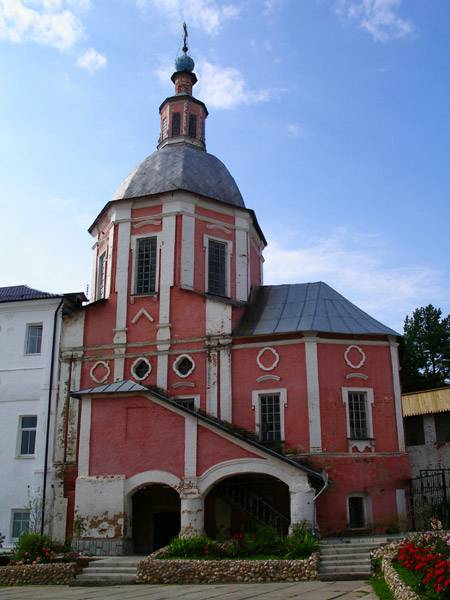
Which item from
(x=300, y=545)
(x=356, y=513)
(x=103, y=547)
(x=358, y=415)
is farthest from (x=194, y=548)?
(x=358, y=415)

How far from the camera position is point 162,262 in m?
22.9

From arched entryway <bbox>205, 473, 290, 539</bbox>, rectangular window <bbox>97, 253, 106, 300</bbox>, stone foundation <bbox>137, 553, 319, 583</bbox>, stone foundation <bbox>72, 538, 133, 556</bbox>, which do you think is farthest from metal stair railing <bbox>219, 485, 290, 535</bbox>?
rectangular window <bbox>97, 253, 106, 300</bbox>

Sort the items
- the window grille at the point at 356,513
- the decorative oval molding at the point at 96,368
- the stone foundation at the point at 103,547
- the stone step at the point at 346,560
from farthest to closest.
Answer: the decorative oval molding at the point at 96,368
the window grille at the point at 356,513
the stone foundation at the point at 103,547
the stone step at the point at 346,560

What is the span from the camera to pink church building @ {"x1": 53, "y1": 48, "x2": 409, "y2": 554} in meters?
18.2

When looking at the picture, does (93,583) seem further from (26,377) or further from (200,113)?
(200,113)

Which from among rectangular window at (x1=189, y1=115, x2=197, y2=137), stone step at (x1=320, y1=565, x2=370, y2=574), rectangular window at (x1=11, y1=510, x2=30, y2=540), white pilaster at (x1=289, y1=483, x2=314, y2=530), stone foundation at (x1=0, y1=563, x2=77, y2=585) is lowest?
stone foundation at (x1=0, y1=563, x2=77, y2=585)

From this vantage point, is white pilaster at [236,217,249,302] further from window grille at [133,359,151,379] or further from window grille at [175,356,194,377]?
window grille at [133,359,151,379]

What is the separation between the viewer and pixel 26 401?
2208 centimetres

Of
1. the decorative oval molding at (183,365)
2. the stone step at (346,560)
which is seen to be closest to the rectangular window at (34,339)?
the decorative oval molding at (183,365)

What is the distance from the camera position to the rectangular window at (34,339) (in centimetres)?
2289

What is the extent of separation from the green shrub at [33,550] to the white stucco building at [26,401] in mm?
3706

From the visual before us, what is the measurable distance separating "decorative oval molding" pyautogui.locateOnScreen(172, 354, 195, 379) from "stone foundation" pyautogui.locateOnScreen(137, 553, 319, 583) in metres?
7.47

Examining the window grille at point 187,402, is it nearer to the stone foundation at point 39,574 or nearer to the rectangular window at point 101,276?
the rectangular window at point 101,276

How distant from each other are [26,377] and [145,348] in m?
4.45
